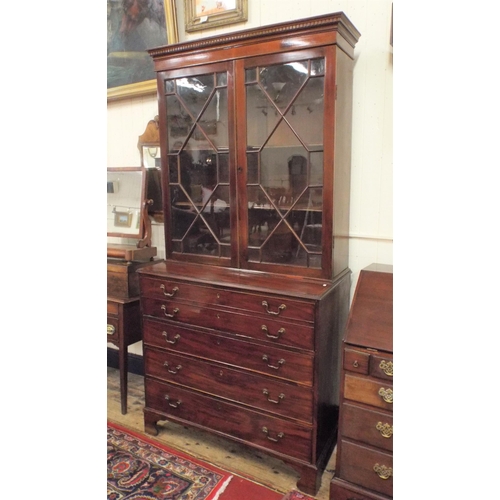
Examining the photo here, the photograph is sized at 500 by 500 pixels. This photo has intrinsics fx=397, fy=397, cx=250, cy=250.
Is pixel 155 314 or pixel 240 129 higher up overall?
pixel 240 129

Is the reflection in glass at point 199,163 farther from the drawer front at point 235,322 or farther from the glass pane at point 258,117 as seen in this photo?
the drawer front at point 235,322

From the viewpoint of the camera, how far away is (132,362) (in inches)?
115

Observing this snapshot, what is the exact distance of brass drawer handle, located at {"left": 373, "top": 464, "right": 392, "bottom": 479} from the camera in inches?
58.7

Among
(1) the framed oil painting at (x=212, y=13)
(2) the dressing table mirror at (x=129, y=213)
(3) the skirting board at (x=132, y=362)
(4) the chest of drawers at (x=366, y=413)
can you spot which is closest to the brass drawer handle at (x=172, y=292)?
(2) the dressing table mirror at (x=129, y=213)

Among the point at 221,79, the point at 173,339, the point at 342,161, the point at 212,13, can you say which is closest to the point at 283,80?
the point at 221,79

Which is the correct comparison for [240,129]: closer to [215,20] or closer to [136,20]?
[215,20]

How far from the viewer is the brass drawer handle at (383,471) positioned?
1.49 m

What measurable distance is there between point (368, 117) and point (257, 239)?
2.63 feet

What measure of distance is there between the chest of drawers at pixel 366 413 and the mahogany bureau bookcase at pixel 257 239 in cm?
15

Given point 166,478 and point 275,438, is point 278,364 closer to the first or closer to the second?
point 275,438
